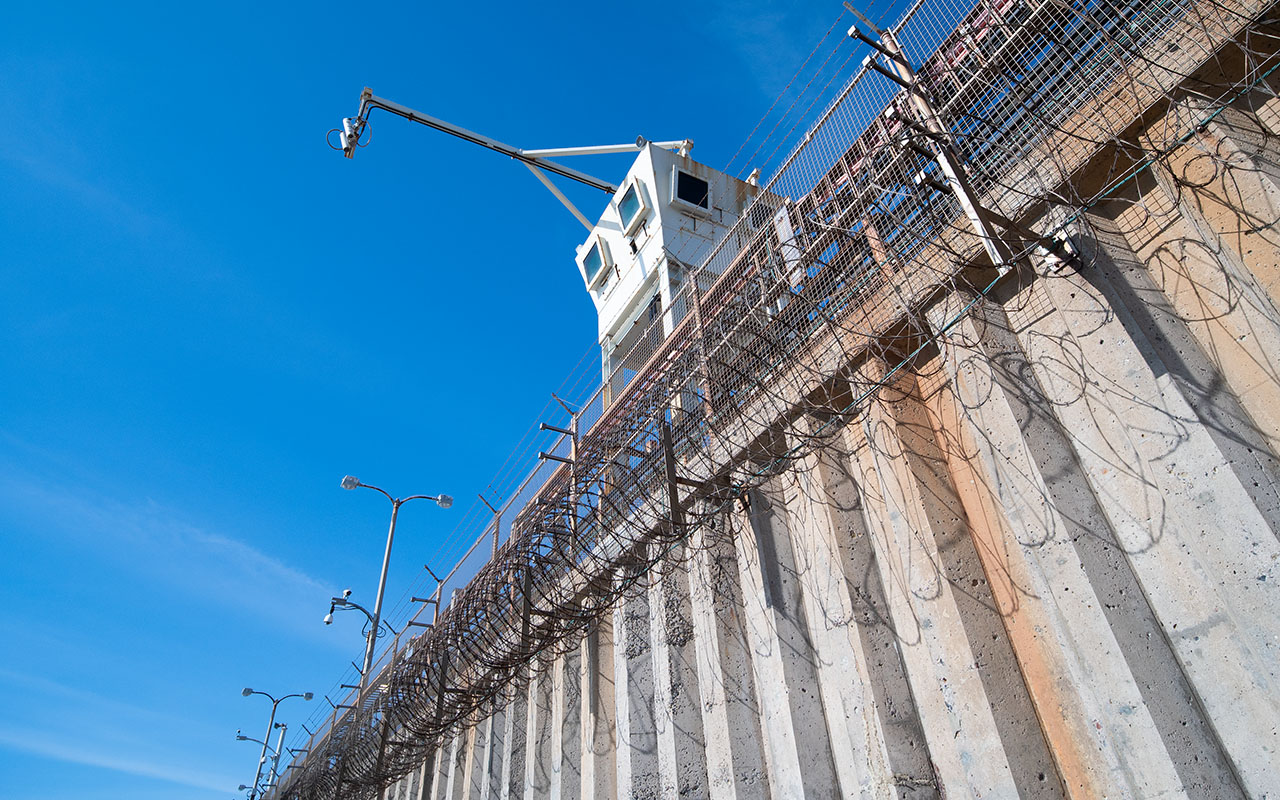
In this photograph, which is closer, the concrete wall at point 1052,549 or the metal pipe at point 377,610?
the concrete wall at point 1052,549

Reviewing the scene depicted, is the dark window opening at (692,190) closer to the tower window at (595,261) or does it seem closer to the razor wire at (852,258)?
the tower window at (595,261)

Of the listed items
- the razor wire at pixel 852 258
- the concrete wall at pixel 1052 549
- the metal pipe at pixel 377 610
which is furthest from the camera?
the metal pipe at pixel 377 610

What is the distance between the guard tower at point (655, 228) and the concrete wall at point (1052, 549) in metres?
15.3

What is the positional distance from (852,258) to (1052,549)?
334 cm

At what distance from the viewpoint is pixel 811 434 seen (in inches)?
284

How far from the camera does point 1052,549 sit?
486 cm

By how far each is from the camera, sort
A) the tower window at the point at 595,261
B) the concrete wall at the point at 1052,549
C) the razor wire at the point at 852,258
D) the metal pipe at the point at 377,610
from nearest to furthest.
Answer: the concrete wall at the point at 1052,549, the razor wire at the point at 852,258, the metal pipe at the point at 377,610, the tower window at the point at 595,261

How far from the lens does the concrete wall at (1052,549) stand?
4.17 metres

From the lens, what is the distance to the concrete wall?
4172 millimetres

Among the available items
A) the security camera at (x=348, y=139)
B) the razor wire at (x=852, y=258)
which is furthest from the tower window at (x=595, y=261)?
the razor wire at (x=852, y=258)

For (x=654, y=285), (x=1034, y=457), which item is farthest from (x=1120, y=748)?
(x=654, y=285)

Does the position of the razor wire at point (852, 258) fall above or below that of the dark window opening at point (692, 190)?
below

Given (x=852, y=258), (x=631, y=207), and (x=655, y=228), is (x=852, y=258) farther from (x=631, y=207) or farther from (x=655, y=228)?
(x=631, y=207)

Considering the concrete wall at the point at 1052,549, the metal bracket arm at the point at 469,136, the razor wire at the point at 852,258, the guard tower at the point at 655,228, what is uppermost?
the metal bracket arm at the point at 469,136
